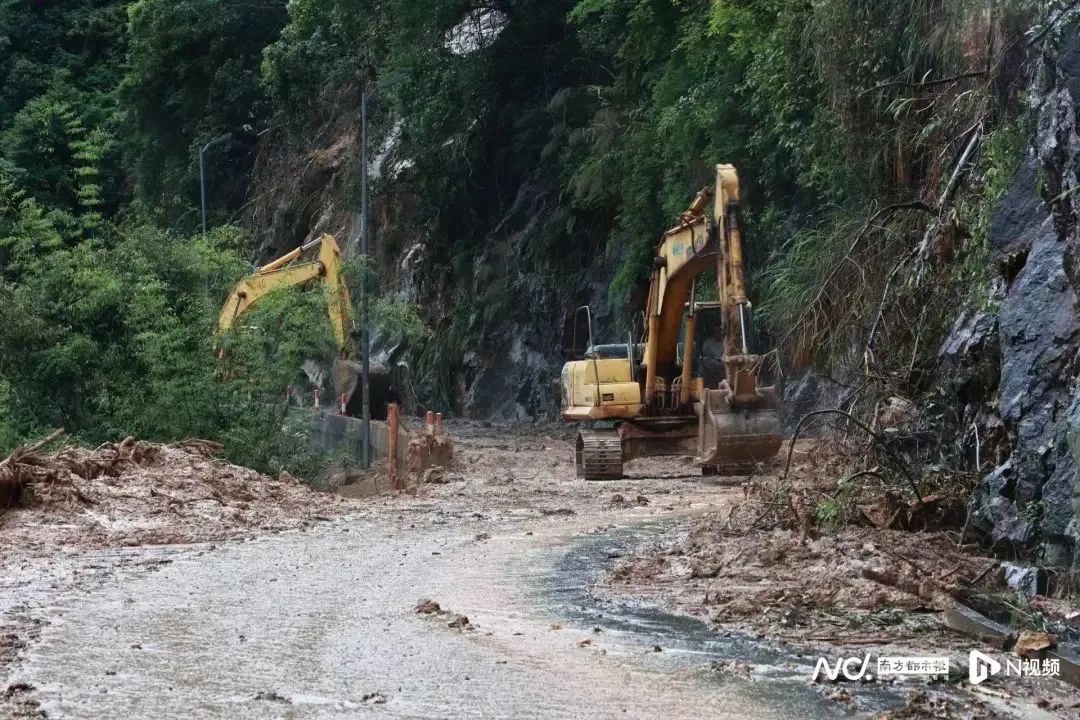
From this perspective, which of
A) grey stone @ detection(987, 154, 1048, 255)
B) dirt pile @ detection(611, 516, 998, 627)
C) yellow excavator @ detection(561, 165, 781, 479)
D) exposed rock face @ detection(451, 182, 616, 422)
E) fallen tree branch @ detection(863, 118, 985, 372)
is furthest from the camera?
exposed rock face @ detection(451, 182, 616, 422)

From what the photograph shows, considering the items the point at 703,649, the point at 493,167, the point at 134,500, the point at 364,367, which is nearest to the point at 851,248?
the point at 703,649

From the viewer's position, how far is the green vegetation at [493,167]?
57.0 feet

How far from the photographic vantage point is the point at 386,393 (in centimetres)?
3609

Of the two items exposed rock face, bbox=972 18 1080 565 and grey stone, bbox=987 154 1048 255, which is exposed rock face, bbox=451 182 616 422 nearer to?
grey stone, bbox=987 154 1048 255

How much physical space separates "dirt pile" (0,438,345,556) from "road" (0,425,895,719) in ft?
3.73

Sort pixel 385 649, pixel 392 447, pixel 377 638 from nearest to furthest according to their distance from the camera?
1. pixel 385 649
2. pixel 377 638
3. pixel 392 447

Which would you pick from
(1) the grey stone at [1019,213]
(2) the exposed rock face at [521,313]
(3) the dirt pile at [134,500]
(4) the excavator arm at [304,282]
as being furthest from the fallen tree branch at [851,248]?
(2) the exposed rock face at [521,313]

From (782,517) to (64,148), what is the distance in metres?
51.4

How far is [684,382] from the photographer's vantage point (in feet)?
76.3

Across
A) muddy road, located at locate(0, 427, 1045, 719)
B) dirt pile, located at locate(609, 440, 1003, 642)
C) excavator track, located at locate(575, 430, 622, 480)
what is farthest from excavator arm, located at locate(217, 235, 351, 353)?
dirt pile, located at locate(609, 440, 1003, 642)

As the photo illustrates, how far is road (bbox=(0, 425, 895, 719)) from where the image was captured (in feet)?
25.8

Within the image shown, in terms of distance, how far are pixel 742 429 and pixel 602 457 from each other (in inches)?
113

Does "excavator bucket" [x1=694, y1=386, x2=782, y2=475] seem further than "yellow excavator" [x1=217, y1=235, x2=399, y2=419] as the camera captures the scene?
No

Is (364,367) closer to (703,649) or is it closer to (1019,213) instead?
(1019,213)
